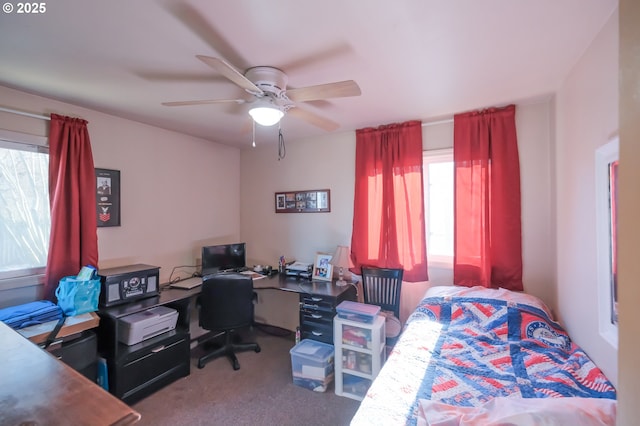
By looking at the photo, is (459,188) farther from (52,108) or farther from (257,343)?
(52,108)

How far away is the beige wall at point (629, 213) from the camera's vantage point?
0.62 meters

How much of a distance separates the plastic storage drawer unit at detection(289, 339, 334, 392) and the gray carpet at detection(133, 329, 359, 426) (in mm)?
53

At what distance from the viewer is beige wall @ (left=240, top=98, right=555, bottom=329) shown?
2406 mm

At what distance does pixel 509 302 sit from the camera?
2.09 m

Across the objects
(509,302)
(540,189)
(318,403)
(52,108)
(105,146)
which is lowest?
(318,403)

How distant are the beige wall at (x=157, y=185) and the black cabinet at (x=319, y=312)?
160 cm

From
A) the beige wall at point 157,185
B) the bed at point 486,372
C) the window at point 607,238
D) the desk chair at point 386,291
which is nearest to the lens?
the bed at point 486,372

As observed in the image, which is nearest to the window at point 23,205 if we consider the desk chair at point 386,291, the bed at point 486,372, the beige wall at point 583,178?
the bed at point 486,372

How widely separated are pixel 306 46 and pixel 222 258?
262 cm

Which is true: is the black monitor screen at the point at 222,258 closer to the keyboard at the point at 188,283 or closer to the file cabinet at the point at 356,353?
the keyboard at the point at 188,283

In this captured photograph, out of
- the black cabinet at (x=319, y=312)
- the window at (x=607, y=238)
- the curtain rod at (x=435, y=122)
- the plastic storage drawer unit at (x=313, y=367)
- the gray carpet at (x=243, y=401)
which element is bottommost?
the gray carpet at (x=243, y=401)

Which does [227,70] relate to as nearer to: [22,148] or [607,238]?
[22,148]

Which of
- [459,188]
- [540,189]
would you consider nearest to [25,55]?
[459,188]

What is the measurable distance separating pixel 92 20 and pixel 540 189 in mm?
3282
